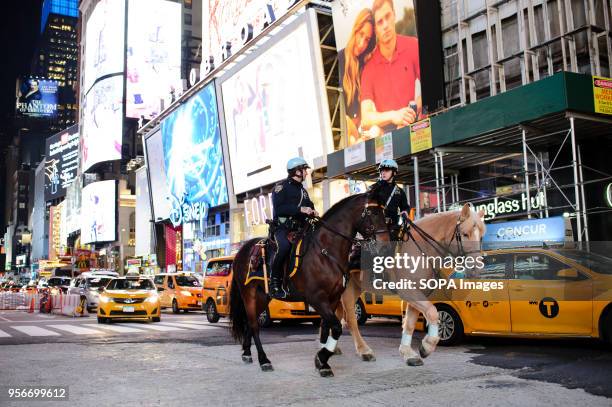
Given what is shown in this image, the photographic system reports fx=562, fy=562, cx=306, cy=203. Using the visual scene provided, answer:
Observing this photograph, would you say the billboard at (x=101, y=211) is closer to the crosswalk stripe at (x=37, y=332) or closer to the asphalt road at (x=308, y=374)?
the crosswalk stripe at (x=37, y=332)

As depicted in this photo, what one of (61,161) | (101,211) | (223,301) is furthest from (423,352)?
(61,161)

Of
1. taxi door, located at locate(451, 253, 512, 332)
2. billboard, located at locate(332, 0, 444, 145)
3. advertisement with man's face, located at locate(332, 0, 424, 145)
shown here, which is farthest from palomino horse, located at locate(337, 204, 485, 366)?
advertisement with man's face, located at locate(332, 0, 424, 145)

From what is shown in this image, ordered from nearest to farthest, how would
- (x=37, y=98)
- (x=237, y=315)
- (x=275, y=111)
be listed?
(x=237, y=315), (x=275, y=111), (x=37, y=98)

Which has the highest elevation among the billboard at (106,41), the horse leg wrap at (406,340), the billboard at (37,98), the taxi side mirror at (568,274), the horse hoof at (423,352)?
the billboard at (37,98)

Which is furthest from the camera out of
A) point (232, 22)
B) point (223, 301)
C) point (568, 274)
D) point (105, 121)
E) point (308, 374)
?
point (105, 121)

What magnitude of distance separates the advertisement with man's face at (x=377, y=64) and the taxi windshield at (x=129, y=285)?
51.8 feet

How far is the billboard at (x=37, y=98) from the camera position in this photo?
7392 inches

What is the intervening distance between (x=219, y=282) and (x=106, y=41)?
3523 inches

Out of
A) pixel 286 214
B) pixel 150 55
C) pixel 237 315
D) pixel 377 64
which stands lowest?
pixel 237 315

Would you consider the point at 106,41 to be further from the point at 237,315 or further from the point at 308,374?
the point at 308,374

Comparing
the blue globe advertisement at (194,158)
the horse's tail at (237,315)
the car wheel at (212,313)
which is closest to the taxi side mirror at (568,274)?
the horse's tail at (237,315)

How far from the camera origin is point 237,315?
29.7 feet

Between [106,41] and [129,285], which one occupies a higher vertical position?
[106,41]

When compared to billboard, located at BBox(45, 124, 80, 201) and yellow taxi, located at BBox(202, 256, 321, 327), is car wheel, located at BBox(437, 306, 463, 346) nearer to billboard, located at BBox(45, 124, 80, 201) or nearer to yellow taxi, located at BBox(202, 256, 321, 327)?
yellow taxi, located at BBox(202, 256, 321, 327)
